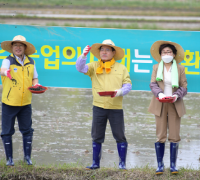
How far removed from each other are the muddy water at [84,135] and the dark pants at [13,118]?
1.80 ft

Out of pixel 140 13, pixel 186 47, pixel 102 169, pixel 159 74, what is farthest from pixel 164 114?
pixel 140 13

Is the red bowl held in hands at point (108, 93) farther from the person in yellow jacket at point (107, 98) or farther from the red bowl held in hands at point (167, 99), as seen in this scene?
the red bowl held in hands at point (167, 99)

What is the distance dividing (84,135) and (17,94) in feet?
6.41

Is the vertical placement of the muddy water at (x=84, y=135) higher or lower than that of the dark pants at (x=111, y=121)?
lower

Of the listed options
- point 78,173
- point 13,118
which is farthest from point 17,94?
point 78,173

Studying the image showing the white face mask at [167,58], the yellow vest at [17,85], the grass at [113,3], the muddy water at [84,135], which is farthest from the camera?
the grass at [113,3]

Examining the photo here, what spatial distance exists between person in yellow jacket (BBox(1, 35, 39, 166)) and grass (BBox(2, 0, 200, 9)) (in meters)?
14.6

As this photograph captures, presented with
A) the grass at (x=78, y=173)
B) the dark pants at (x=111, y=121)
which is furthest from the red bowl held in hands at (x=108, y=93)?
the grass at (x=78, y=173)

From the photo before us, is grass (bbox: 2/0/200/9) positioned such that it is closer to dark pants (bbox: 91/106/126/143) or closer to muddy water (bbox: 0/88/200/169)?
muddy water (bbox: 0/88/200/169)

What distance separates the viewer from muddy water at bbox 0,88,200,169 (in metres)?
4.74

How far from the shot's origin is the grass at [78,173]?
4.01m

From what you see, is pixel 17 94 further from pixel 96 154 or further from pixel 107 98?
pixel 96 154

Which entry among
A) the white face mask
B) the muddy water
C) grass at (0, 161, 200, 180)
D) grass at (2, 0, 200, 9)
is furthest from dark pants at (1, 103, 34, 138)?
grass at (2, 0, 200, 9)

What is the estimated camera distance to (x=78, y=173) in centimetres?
410
